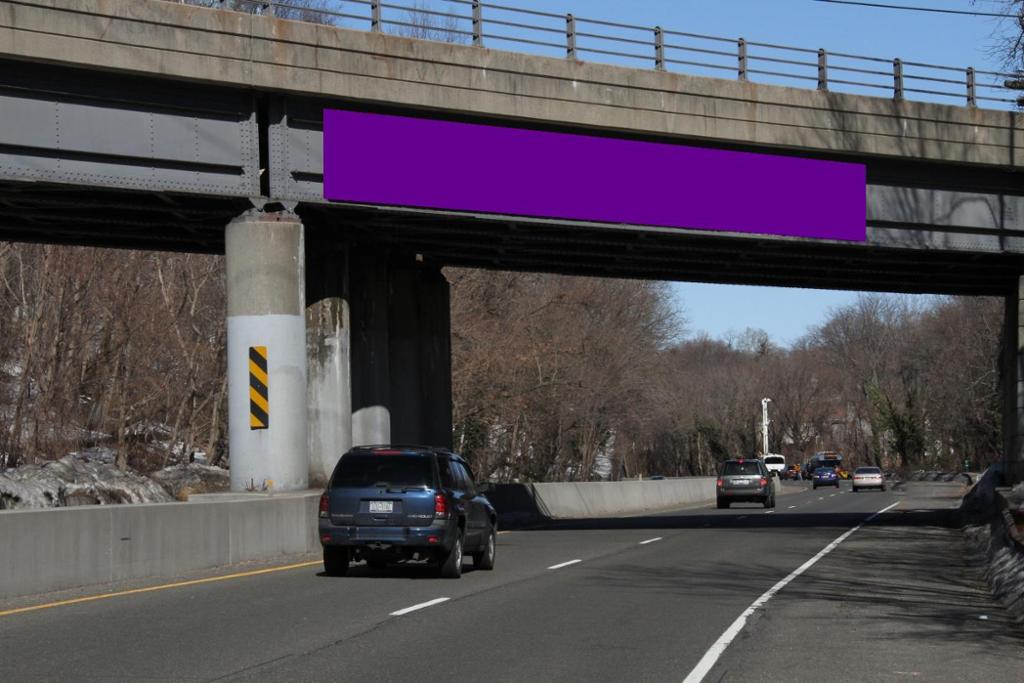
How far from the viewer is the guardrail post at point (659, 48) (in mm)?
26297

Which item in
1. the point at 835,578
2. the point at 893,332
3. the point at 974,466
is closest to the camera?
the point at 835,578

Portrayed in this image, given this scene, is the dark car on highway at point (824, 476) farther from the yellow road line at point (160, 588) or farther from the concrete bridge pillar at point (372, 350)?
the yellow road line at point (160, 588)

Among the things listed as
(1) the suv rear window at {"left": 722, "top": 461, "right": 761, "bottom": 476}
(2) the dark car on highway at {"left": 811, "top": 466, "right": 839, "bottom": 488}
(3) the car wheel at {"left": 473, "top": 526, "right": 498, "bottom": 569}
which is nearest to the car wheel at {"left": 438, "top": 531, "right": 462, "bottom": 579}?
(3) the car wheel at {"left": 473, "top": 526, "right": 498, "bottom": 569}

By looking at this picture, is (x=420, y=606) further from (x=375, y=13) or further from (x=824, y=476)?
(x=824, y=476)

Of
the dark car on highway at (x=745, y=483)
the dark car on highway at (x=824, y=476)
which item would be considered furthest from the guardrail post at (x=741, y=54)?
the dark car on highway at (x=824, y=476)

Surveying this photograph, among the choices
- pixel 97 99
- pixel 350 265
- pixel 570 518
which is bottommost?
pixel 570 518

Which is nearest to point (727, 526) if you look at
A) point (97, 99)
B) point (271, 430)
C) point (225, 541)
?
point (271, 430)

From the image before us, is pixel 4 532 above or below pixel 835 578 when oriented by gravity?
above

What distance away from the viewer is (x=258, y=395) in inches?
931

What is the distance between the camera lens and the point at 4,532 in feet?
50.0

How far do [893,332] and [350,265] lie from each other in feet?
376

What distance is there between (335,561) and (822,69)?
48.5ft

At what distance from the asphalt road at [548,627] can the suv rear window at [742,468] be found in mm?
29194

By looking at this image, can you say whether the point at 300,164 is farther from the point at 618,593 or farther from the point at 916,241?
the point at 916,241
